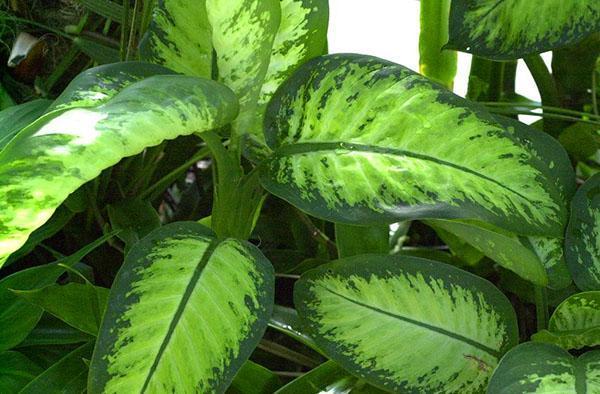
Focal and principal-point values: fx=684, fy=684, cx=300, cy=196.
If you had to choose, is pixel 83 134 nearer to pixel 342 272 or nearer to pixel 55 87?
pixel 342 272

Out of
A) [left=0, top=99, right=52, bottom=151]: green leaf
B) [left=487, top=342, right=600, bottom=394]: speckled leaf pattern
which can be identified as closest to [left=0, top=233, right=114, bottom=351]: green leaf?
[left=0, top=99, right=52, bottom=151]: green leaf

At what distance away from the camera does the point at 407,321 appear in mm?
576

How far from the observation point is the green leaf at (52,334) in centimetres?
68

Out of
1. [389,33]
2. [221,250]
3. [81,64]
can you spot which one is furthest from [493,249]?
[389,33]

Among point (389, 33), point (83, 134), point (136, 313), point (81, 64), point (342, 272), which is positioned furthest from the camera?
point (389, 33)

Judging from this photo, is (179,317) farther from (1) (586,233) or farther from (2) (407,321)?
(1) (586,233)

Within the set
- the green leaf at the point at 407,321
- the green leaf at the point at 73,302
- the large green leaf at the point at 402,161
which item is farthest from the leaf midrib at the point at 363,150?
the green leaf at the point at 73,302

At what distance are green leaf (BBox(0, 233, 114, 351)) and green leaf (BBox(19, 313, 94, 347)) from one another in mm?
36

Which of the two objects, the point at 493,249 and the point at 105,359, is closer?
the point at 105,359

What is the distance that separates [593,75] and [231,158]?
52 centimetres

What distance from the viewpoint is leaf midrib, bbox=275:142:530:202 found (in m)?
0.50

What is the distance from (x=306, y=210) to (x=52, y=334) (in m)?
0.35

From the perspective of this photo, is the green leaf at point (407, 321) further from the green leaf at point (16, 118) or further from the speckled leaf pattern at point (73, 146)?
the green leaf at point (16, 118)

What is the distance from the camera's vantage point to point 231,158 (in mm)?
604
